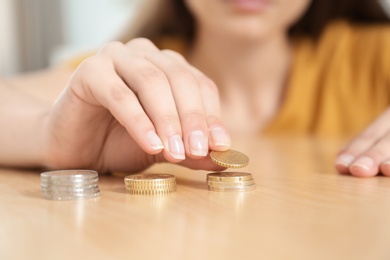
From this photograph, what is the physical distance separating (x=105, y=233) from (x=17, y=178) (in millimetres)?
378

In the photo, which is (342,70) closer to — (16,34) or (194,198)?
(194,198)

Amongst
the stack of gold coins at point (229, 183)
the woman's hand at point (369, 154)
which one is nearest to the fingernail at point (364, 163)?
the woman's hand at point (369, 154)

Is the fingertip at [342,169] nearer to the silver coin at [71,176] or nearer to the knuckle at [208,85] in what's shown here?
the knuckle at [208,85]

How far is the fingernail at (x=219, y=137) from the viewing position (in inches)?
27.4

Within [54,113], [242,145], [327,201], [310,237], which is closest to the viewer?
[310,237]

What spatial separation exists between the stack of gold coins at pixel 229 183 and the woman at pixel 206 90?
3 cm

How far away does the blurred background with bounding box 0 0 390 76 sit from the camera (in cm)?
379

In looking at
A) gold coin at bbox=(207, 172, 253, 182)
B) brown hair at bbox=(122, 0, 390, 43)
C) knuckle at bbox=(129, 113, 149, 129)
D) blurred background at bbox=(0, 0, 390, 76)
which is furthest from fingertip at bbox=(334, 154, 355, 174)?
blurred background at bbox=(0, 0, 390, 76)

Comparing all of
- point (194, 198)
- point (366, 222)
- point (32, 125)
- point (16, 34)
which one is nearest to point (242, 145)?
point (32, 125)

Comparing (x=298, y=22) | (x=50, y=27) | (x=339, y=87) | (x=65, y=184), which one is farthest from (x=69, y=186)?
(x=50, y=27)

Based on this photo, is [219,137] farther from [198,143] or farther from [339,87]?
[339,87]

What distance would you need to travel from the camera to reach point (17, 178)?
2.67ft

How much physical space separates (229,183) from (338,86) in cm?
137

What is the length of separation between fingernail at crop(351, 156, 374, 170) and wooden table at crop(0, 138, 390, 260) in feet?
0.08
